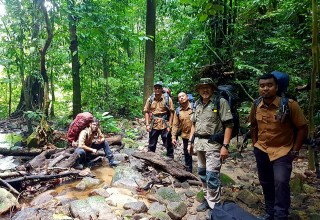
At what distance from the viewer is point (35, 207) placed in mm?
4539

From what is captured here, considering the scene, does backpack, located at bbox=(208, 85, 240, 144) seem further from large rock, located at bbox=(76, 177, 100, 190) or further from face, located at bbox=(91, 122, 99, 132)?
face, located at bbox=(91, 122, 99, 132)

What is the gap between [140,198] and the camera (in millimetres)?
5074

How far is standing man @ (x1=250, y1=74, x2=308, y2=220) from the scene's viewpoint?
3.46m

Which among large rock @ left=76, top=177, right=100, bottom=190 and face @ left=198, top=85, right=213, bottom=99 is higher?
face @ left=198, top=85, right=213, bottom=99

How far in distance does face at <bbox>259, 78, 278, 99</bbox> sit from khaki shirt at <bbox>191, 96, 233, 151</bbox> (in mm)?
704

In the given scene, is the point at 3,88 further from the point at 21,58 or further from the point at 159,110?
the point at 159,110

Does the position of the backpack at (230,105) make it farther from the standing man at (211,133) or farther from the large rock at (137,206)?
the large rock at (137,206)

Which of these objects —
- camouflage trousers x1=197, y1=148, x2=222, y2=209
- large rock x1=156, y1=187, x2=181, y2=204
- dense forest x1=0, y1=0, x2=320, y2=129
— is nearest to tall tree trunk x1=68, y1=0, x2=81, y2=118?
dense forest x1=0, y1=0, x2=320, y2=129

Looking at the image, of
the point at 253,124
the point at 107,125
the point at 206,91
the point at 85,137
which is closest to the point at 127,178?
the point at 85,137

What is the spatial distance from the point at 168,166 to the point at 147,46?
24.2 feet

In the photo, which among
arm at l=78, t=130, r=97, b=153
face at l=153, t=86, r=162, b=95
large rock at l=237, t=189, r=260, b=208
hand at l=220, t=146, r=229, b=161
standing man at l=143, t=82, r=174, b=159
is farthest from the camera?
standing man at l=143, t=82, r=174, b=159

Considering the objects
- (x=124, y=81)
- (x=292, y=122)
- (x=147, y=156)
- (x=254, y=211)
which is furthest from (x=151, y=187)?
(x=124, y=81)

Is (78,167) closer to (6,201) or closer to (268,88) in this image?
(6,201)

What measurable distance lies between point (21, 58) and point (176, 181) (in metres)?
7.57
